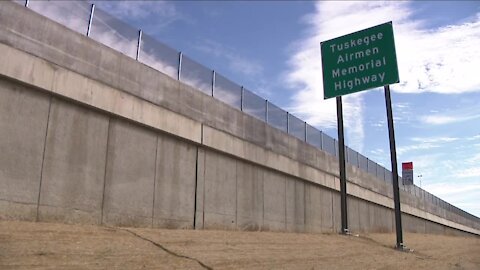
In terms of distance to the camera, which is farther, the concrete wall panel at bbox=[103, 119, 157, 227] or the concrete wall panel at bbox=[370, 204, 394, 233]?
the concrete wall panel at bbox=[370, 204, 394, 233]

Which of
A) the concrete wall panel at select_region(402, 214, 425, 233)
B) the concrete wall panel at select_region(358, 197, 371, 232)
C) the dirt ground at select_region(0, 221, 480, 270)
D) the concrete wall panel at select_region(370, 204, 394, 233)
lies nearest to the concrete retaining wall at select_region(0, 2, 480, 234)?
the dirt ground at select_region(0, 221, 480, 270)

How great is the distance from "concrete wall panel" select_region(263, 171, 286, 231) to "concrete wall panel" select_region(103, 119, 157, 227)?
758 centimetres

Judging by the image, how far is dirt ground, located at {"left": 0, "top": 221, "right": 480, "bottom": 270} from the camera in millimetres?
8547

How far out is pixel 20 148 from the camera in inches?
437


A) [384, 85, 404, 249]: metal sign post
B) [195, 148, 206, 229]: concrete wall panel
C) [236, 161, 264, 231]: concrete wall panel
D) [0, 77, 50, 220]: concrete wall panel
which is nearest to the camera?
[0, 77, 50, 220]: concrete wall panel

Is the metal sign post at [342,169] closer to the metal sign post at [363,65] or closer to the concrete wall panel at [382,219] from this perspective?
the metal sign post at [363,65]

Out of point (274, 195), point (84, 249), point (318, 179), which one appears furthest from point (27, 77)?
point (318, 179)

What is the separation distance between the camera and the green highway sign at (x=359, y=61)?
2217 cm

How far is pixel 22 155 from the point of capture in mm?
11117

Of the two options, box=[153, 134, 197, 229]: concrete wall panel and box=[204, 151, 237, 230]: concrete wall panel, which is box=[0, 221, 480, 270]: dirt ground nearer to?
box=[153, 134, 197, 229]: concrete wall panel

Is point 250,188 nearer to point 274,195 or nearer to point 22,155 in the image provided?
point 274,195

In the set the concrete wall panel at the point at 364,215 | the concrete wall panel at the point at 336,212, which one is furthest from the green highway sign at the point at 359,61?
the concrete wall panel at the point at 364,215

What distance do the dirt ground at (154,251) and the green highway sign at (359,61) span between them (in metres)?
8.48

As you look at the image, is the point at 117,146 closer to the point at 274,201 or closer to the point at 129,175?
the point at 129,175
